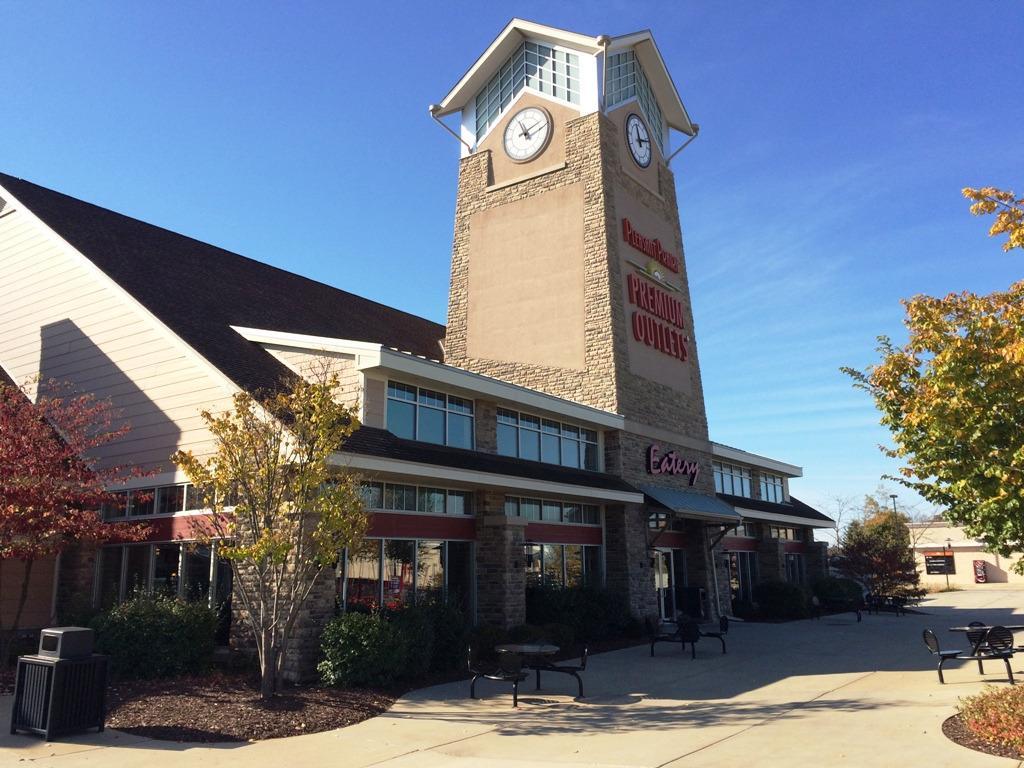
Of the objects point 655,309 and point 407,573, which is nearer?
point 407,573

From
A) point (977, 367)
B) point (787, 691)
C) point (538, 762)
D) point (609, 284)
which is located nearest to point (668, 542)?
point (609, 284)

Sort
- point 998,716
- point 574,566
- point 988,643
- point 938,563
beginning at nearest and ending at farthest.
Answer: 1. point 998,716
2. point 988,643
3. point 574,566
4. point 938,563

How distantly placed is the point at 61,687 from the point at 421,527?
7878 millimetres

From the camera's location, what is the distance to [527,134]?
1088 inches

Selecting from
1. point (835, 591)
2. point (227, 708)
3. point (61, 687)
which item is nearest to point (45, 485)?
point (61, 687)

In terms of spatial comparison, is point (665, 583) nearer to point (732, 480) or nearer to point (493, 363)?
point (732, 480)

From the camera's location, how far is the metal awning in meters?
22.8

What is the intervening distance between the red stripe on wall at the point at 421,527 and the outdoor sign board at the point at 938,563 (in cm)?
4534

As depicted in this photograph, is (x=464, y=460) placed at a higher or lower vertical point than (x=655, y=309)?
lower

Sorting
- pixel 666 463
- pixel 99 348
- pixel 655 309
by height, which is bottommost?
pixel 666 463

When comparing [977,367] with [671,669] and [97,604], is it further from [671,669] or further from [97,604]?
[97,604]

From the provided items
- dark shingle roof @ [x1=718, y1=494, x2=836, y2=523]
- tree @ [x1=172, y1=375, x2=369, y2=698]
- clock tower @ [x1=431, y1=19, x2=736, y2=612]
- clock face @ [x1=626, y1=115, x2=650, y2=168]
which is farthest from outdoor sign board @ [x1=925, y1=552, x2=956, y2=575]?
tree @ [x1=172, y1=375, x2=369, y2=698]

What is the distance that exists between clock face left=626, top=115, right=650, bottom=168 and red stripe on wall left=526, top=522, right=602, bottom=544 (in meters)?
13.3

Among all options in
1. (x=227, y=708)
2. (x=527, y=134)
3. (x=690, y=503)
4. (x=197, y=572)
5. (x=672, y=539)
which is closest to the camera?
(x=227, y=708)
